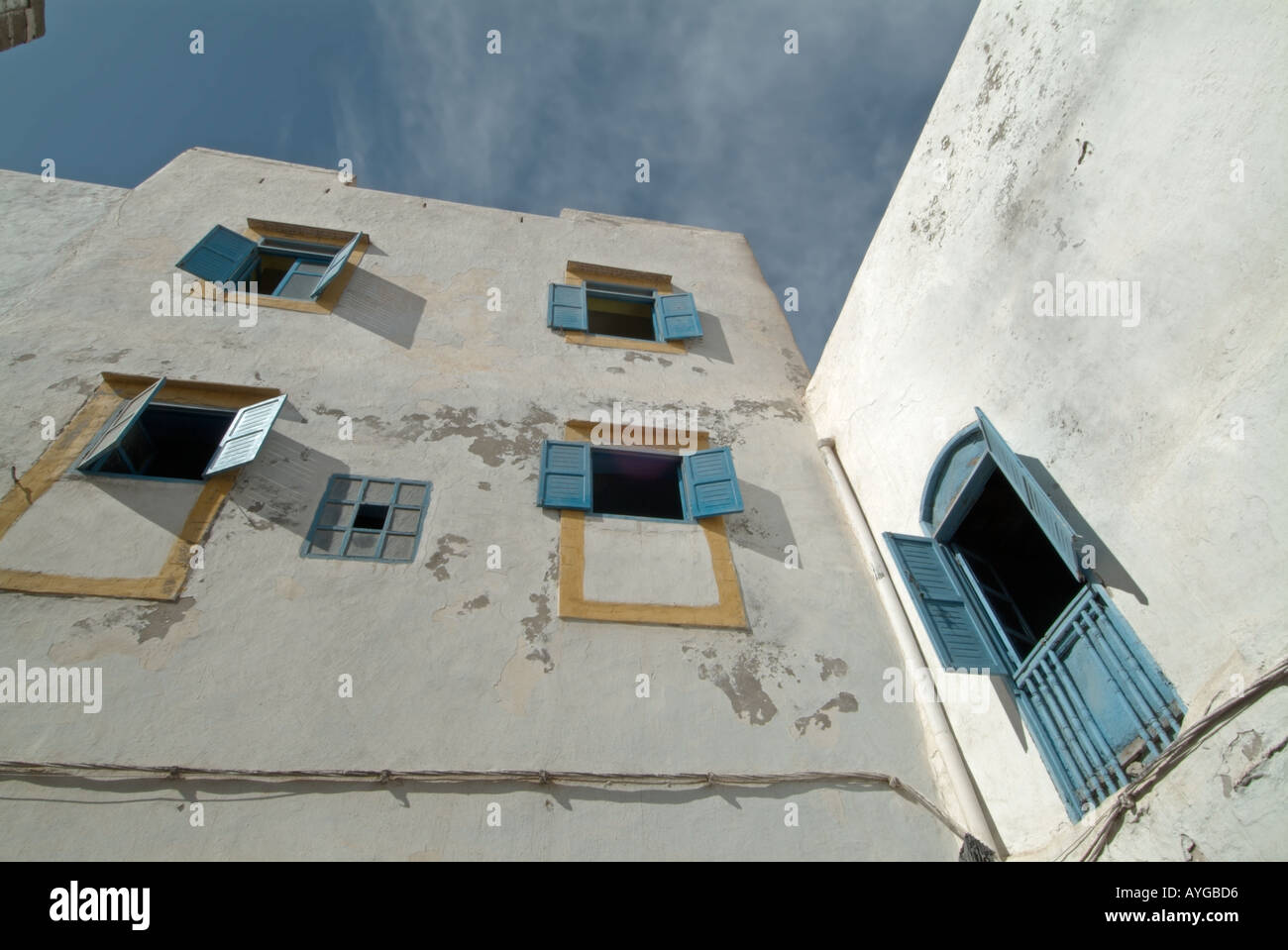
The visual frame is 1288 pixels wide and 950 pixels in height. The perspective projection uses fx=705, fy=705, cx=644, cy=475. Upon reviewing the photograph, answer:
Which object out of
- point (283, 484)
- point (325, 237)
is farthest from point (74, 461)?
point (325, 237)

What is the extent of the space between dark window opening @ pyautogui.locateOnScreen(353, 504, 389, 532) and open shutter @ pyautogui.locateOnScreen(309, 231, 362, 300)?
10.6ft

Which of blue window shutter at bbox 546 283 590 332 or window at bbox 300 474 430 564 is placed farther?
blue window shutter at bbox 546 283 590 332

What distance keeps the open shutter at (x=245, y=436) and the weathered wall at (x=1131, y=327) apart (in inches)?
218

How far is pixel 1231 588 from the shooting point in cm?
346

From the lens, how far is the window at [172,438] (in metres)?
5.71

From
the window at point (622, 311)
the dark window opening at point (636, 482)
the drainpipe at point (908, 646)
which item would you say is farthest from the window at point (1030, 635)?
the window at point (622, 311)

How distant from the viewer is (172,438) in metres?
6.86

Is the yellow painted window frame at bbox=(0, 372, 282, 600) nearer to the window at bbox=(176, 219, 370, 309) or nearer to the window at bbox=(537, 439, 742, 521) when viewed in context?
the window at bbox=(176, 219, 370, 309)

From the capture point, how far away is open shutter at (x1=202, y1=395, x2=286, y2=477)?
5703 mm

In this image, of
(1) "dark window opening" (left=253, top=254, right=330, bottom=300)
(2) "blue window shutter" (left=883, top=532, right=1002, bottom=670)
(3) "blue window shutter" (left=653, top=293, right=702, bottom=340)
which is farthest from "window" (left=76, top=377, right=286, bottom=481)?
(2) "blue window shutter" (left=883, top=532, right=1002, bottom=670)

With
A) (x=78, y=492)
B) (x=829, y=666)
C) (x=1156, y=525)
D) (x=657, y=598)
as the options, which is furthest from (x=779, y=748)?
(x=78, y=492)

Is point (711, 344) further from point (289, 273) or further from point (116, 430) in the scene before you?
point (116, 430)

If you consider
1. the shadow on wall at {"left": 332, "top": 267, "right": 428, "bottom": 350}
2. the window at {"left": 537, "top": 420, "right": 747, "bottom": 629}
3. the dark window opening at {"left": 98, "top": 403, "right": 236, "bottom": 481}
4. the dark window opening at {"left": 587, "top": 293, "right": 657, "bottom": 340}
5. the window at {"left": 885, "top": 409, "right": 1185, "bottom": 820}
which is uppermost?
the dark window opening at {"left": 587, "top": 293, "right": 657, "bottom": 340}

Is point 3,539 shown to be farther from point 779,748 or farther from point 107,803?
point 779,748
